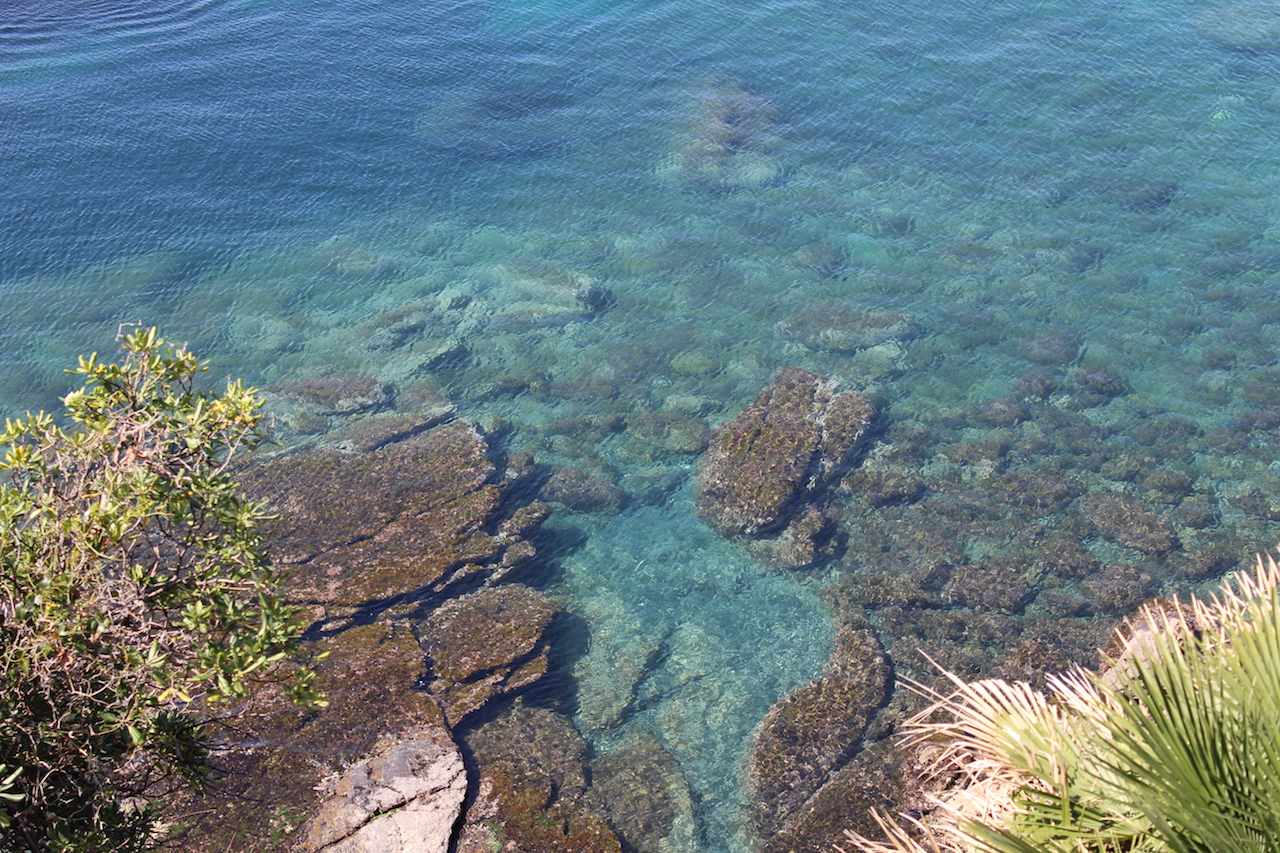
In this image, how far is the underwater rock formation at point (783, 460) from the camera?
2286cm

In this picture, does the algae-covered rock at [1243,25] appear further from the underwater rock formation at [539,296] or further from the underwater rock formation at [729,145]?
the underwater rock formation at [539,296]

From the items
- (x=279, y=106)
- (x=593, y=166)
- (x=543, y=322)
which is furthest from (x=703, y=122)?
(x=279, y=106)

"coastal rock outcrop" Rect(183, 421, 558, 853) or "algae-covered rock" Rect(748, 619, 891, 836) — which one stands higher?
"coastal rock outcrop" Rect(183, 421, 558, 853)

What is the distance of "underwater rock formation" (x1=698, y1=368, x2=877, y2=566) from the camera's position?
22.9 meters

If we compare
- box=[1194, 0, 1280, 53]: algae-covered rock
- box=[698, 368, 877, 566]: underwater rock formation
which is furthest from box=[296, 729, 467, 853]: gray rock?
box=[1194, 0, 1280, 53]: algae-covered rock

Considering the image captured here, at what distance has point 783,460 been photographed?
24062 mm

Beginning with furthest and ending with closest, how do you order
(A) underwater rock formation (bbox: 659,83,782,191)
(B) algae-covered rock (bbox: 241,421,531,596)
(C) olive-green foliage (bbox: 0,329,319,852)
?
1. (A) underwater rock formation (bbox: 659,83,782,191)
2. (B) algae-covered rock (bbox: 241,421,531,596)
3. (C) olive-green foliage (bbox: 0,329,319,852)

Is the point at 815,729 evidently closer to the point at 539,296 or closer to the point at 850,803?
the point at 850,803

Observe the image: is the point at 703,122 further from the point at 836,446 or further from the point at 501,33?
the point at 836,446

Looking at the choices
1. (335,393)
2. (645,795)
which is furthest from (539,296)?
(645,795)

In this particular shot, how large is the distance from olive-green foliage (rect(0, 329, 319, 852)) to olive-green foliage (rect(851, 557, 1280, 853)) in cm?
702

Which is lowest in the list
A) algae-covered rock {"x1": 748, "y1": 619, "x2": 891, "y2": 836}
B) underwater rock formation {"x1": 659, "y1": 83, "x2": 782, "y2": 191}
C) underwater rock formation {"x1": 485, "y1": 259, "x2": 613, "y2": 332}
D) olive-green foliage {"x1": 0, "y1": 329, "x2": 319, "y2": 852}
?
algae-covered rock {"x1": 748, "y1": 619, "x2": 891, "y2": 836}

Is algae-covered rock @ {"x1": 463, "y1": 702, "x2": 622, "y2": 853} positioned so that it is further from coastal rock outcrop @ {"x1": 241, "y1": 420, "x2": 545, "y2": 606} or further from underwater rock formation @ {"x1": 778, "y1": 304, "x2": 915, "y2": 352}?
underwater rock formation @ {"x1": 778, "y1": 304, "x2": 915, "y2": 352}

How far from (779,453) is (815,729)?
26.0 ft
